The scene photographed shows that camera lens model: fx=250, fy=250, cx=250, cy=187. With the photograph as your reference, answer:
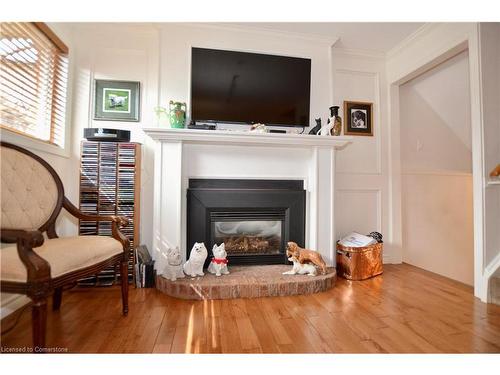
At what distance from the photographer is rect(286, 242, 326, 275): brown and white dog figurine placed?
2190 millimetres

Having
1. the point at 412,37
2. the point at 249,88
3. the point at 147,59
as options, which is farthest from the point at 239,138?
the point at 412,37

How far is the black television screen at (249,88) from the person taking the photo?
2371mm

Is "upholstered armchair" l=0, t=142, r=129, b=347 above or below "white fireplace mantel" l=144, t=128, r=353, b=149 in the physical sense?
below

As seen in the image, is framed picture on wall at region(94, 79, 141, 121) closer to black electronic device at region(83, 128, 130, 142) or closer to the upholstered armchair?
black electronic device at region(83, 128, 130, 142)

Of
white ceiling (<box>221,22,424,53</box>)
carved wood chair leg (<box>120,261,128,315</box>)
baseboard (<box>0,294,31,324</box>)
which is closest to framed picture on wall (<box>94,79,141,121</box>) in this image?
white ceiling (<box>221,22,424,53</box>)

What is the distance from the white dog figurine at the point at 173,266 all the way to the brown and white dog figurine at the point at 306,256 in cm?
95

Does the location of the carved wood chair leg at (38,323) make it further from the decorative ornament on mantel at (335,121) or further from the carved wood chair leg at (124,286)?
the decorative ornament on mantel at (335,121)

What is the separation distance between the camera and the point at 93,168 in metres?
2.14

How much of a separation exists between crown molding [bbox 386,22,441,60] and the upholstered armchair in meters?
3.25

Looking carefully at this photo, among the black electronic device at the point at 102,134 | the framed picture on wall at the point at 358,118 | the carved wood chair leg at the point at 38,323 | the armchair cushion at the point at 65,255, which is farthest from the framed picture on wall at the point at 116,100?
the framed picture on wall at the point at 358,118

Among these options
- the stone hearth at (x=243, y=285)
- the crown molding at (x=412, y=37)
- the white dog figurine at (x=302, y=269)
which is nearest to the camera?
the stone hearth at (x=243, y=285)

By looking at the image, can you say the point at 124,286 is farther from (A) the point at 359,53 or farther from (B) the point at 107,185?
(A) the point at 359,53

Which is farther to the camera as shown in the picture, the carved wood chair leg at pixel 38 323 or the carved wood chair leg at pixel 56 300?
the carved wood chair leg at pixel 56 300
